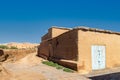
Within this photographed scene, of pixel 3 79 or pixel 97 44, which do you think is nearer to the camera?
pixel 3 79

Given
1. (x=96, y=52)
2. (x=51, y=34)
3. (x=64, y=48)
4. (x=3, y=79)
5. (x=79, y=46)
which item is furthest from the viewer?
(x=51, y=34)

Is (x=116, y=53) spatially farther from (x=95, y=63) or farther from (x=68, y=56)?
(x=68, y=56)

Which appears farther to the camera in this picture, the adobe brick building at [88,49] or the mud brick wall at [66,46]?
the mud brick wall at [66,46]

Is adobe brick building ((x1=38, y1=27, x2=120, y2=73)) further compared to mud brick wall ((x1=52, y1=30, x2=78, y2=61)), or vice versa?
mud brick wall ((x1=52, y1=30, x2=78, y2=61))

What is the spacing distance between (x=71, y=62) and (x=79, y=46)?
4.71 feet

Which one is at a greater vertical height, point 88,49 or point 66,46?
point 66,46

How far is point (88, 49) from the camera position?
1898cm

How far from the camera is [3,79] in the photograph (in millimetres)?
12297

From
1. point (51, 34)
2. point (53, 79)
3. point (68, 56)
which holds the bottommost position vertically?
point (53, 79)

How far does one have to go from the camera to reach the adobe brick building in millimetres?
18438

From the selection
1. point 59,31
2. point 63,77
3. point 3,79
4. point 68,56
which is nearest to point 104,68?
point 68,56

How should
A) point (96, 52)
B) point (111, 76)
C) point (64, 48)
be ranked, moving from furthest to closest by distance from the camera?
point (64, 48) → point (96, 52) → point (111, 76)

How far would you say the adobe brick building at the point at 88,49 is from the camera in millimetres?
18438

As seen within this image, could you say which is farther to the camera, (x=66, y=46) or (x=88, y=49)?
(x=66, y=46)
